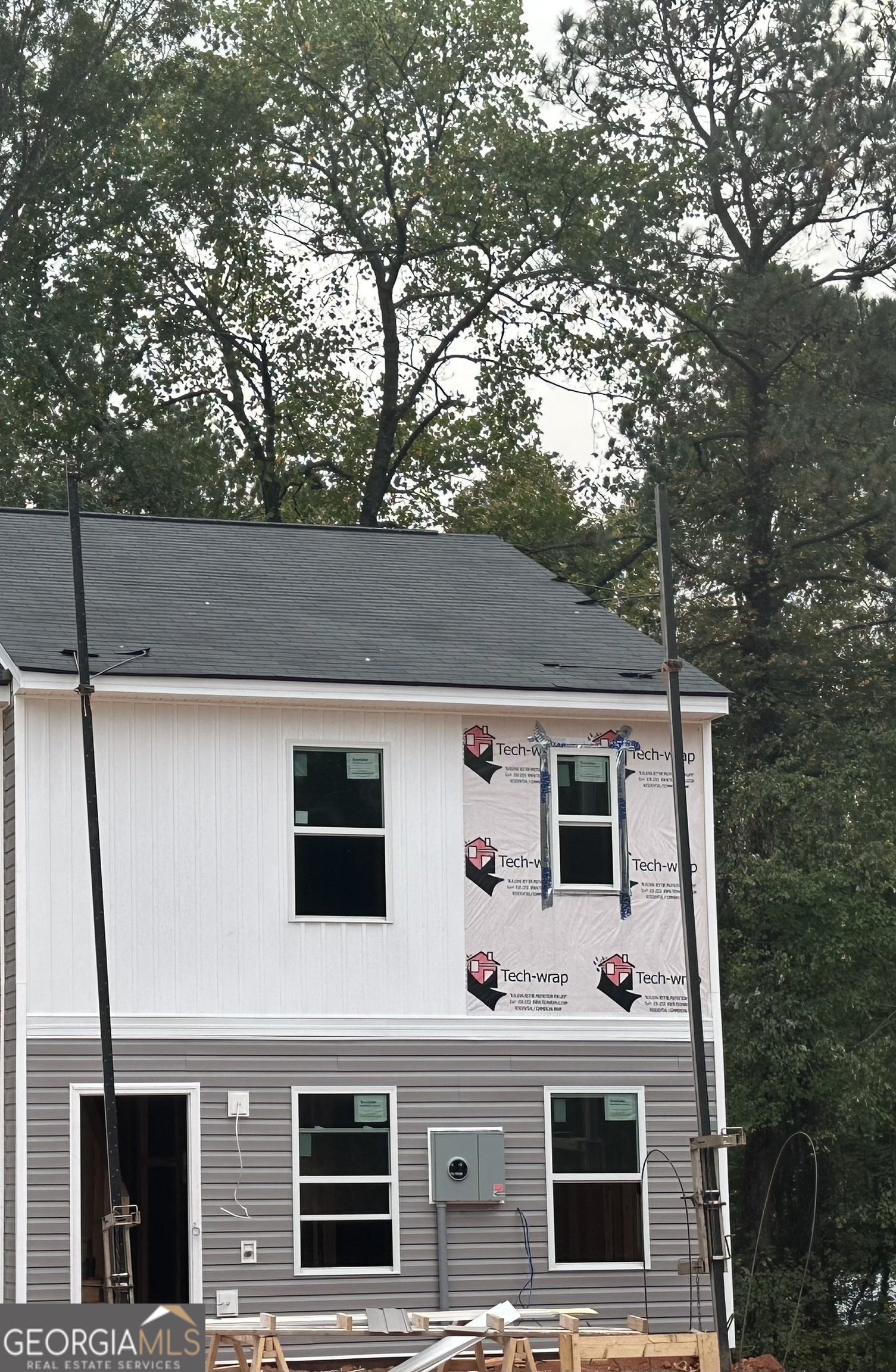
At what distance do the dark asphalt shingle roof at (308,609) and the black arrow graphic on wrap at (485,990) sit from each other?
2.58 metres

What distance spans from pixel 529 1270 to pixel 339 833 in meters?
4.03

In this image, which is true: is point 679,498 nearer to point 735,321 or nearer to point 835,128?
point 735,321

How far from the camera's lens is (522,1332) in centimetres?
1650

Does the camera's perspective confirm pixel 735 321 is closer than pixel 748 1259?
No

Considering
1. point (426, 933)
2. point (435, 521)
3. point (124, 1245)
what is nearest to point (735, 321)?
point (435, 521)

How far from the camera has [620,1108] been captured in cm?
1812

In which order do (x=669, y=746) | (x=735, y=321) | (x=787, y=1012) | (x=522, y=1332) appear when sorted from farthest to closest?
(x=735, y=321)
(x=787, y=1012)
(x=669, y=746)
(x=522, y=1332)

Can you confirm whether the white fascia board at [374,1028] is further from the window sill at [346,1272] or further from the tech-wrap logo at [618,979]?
the window sill at [346,1272]

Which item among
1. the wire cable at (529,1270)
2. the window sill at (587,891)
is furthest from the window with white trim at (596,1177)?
the window sill at (587,891)

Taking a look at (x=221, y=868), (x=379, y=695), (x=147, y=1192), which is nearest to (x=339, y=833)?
(x=221, y=868)

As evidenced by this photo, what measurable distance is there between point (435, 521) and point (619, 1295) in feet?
64.7

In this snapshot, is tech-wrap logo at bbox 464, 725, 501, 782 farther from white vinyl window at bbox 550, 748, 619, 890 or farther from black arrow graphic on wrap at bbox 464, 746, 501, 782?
white vinyl window at bbox 550, 748, 619, 890

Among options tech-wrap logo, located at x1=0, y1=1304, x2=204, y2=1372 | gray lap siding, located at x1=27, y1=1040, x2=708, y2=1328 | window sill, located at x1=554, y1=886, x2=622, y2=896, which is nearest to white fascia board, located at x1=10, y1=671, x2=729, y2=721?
window sill, located at x1=554, y1=886, x2=622, y2=896

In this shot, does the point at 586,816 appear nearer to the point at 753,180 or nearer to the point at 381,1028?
the point at 381,1028
